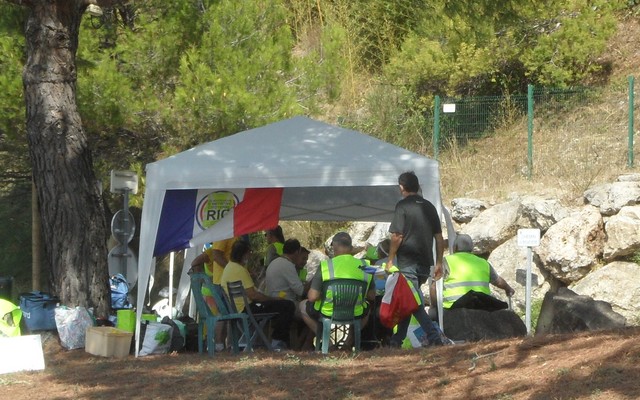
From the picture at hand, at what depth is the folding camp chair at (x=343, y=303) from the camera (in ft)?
31.2

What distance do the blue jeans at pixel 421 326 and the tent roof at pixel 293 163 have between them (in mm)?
1125

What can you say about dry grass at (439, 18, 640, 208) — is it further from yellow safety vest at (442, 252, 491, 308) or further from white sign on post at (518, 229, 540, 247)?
yellow safety vest at (442, 252, 491, 308)

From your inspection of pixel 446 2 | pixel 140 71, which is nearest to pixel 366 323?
pixel 446 2

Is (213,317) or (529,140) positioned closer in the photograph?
(213,317)

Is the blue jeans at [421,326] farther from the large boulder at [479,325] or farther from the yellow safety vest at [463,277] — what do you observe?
the yellow safety vest at [463,277]

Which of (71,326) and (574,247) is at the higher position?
(574,247)

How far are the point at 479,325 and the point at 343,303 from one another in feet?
4.54

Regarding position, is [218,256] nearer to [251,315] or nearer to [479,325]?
[251,315]

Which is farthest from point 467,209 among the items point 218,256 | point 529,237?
point 218,256

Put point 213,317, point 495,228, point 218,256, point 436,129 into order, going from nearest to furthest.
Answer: point 213,317 → point 218,256 → point 495,228 → point 436,129

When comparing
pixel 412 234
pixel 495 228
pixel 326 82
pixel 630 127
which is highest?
pixel 326 82

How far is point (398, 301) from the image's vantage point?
9.02 m

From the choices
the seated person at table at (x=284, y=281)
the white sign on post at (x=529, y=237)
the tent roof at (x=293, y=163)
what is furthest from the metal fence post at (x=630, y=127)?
the seated person at table at (x=284, y=281)

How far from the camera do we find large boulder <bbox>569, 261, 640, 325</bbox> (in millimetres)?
14039
